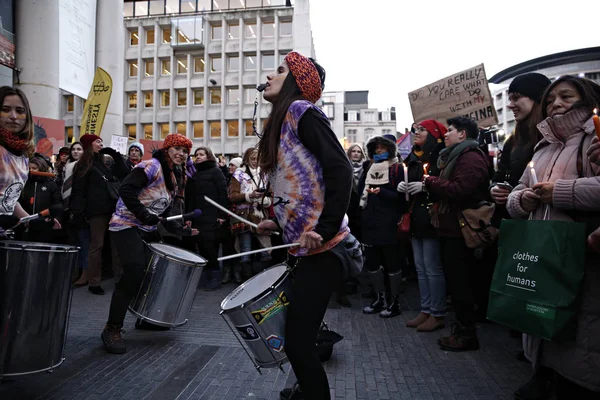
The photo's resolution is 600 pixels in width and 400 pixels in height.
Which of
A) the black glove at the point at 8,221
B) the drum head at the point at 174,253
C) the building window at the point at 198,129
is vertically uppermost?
the building window at the point at 198,129

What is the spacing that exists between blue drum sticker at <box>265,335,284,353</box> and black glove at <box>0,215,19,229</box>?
80.8 inches

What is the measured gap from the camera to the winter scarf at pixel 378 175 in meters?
5.73

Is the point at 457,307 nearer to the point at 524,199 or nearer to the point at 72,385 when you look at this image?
the point at 524,199

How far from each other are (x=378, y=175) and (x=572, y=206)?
10.9ft

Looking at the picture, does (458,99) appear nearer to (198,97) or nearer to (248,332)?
(248,332)

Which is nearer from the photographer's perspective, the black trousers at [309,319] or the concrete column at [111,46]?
the black trousers at [309,319]

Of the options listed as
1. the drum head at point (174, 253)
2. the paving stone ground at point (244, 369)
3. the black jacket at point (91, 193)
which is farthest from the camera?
the black jacket at point (91, 193)

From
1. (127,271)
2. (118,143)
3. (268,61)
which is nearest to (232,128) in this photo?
(268,61)

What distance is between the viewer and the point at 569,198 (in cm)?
256

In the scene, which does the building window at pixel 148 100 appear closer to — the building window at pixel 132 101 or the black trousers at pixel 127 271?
the building window at pixel 132 101

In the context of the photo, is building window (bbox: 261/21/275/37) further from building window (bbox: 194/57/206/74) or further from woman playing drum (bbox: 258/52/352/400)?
woman playing drum (bbox: 258/52/352/400)

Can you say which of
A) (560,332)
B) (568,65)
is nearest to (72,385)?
(560,332)

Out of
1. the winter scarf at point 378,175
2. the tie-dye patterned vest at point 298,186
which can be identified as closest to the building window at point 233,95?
the winter scarf at point 378,175

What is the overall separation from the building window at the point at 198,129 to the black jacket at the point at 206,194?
38.5 meters
